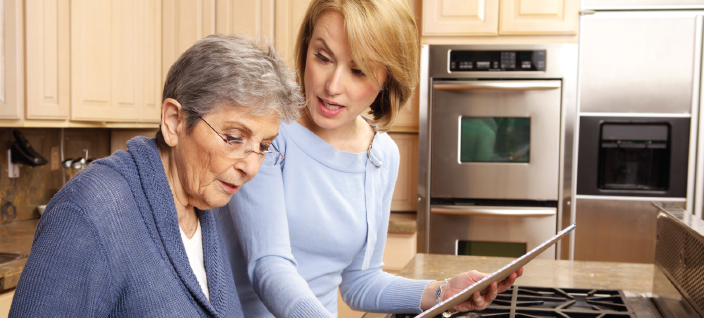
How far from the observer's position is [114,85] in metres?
2.75

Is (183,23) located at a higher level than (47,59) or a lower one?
higher

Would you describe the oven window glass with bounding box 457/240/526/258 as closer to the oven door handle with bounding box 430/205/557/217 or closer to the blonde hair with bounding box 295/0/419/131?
the oven door handle with bounding box 430/205/557/217

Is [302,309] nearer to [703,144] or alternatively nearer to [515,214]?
[515,214]

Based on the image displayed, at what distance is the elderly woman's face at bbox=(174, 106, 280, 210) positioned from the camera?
87cm

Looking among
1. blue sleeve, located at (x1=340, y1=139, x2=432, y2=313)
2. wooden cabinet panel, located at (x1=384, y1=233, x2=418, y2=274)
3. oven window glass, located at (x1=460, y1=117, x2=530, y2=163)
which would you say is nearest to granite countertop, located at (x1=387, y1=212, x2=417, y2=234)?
wooden cabinet panel, located at (x1=384, y1=233, x2=418, y2=274)

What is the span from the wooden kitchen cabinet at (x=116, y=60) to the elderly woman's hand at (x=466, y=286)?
192 cm

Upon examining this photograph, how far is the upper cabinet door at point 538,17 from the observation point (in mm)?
2789

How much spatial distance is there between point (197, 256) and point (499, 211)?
210 cm

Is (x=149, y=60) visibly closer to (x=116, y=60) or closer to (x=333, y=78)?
(x=116, y=60)

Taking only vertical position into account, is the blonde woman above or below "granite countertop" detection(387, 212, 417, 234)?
above

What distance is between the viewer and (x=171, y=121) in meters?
0.88

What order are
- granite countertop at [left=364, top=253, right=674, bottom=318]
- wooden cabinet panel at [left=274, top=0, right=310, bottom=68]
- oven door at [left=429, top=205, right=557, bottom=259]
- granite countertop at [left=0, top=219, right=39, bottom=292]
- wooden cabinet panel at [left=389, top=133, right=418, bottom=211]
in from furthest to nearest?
wooden cabinet panel at [left=389, top=133, right=418, bottom=211], wooden cabinet panel at [left=274, top=0, right=310, bottom=68], oven door at [left=429, top=205, right=557, bottom=259], granite countertop at [left=0, top=219, right=39, bottom=292], granite countertop at [left=364, top=253, right=674, bottom=318]

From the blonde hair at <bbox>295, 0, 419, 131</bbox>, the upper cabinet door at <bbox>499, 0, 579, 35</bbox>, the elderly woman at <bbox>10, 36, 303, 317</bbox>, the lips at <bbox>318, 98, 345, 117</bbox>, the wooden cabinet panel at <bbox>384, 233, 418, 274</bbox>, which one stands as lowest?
the wooden cabinet panel at <bbox>384, 233, 418, 274</bbox>

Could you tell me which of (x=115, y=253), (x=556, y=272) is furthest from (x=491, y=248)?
(x=115, y=253)
